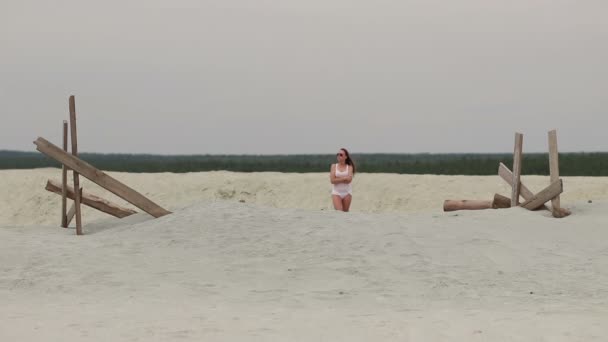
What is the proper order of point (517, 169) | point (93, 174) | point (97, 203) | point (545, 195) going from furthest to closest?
1. point (97, 203)
2. point (517, 169)
3. point (545, 195)
4. point (93, 174)

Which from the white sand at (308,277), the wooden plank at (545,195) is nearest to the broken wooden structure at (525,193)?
the wooden plank at (545,195)

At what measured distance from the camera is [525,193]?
15.0 metres

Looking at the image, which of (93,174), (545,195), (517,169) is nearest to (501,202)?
(517,169)

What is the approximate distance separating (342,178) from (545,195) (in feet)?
11.2

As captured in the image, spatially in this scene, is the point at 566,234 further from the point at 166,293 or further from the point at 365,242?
the point at 166,293

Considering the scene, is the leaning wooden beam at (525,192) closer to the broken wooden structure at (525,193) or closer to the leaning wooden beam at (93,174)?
the broken wooden structure at (525,193)

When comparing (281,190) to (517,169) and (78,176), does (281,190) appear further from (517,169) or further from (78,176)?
(78,176)

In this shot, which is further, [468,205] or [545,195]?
[468,205]

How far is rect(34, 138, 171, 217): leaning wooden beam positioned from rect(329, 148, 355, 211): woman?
2.90 meters

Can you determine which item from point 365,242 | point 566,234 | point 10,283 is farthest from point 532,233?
point 10,283

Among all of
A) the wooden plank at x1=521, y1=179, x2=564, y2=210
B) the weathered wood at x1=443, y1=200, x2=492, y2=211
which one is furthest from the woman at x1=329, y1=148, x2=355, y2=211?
the wooden plank at x1=521, y1=179, x2=564, y2=210

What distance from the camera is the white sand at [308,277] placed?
23.9ft

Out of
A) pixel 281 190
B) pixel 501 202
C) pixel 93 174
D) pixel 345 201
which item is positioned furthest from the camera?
pixel 281 190

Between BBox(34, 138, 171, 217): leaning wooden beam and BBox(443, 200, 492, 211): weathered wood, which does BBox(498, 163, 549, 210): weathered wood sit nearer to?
BBox(443, 200, 492, 211): weathered wood
